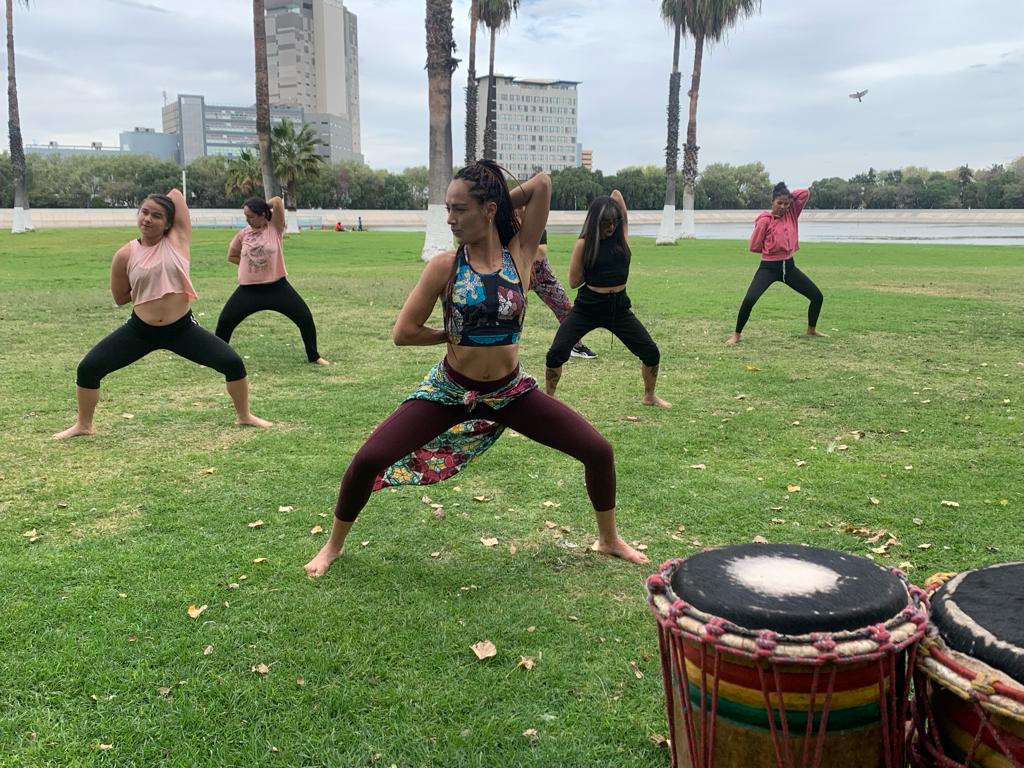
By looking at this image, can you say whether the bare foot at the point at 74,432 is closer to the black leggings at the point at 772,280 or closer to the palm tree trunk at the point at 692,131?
the black leggings at the point at 772,280

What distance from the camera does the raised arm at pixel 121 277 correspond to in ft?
21.6

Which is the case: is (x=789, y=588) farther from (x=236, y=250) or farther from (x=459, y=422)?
(x=236, y=250)

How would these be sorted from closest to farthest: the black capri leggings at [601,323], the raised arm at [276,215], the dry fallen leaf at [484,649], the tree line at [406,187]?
the dry fallen leaf at [484,649], the black capri leggings at [601,323], the raised arm at [276,215], the tree line at [406,187]

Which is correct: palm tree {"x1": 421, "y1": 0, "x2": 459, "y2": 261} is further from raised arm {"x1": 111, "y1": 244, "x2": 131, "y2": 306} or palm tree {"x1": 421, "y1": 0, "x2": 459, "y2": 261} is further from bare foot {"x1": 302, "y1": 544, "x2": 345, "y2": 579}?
bare foot {"x1": 302, "y1": 544, "x2": 345, "y2": 579}

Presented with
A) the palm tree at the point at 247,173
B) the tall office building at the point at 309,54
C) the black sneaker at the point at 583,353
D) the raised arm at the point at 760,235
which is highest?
the tall office building at the point at 309,54

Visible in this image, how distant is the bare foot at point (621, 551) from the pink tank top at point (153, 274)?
13.3 ft

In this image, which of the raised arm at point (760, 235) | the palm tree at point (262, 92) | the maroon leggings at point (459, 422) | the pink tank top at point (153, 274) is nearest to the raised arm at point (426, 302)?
the maroon leggings at point (459, 422)

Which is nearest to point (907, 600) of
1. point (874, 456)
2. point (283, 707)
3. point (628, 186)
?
point (283, 707)

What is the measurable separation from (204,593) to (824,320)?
12.0 metres

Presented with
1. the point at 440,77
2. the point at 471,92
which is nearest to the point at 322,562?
the point at 440,77

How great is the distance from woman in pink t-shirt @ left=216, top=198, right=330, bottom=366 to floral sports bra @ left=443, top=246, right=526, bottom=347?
20.0 ft

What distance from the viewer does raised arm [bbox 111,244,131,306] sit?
6578 millimetres

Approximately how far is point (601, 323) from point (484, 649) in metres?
4.62

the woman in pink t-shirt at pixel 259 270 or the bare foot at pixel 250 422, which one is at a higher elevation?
the woman in pink t-shirt at pixel 259 270
